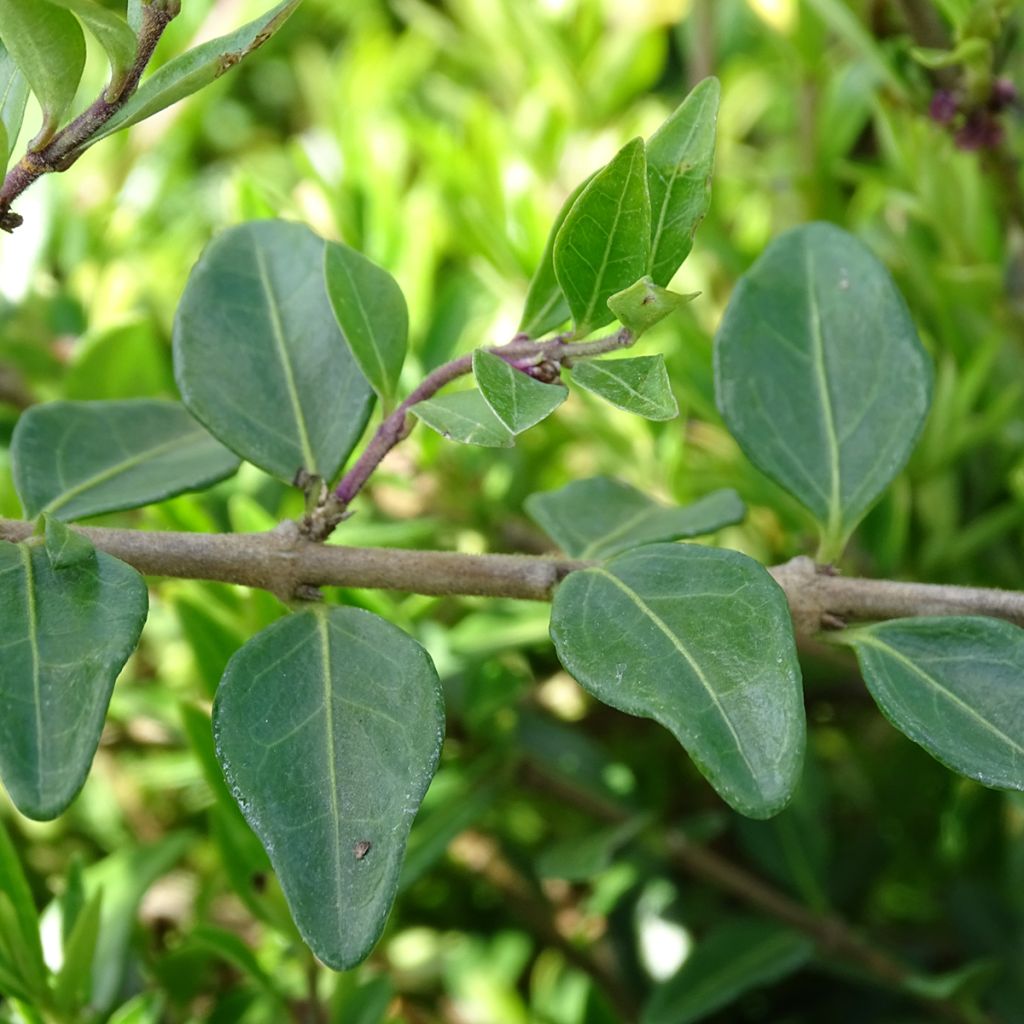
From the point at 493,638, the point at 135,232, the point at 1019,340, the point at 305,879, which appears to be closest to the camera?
the point at 305,879

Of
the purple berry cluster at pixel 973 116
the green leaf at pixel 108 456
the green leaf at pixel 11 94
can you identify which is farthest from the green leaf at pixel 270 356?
the purple berry cluster at pixel 973 116

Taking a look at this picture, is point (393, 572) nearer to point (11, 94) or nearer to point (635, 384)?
point (635, 384)

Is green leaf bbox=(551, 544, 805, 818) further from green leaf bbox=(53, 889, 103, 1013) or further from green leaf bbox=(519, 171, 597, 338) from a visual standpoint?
green leaf bbox=(53, 889, 103, 1013)

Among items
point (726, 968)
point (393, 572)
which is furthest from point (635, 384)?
point (726, 968)

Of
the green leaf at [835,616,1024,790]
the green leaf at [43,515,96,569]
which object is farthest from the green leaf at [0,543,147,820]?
the green leaf at [835,616,1024,790]

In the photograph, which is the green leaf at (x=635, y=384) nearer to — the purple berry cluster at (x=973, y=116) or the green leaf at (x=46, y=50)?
the green leaf at (x=46, y=50)

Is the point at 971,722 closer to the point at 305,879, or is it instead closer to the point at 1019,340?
the point at 305,879

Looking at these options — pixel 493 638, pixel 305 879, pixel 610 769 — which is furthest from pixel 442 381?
pixel 610 769
